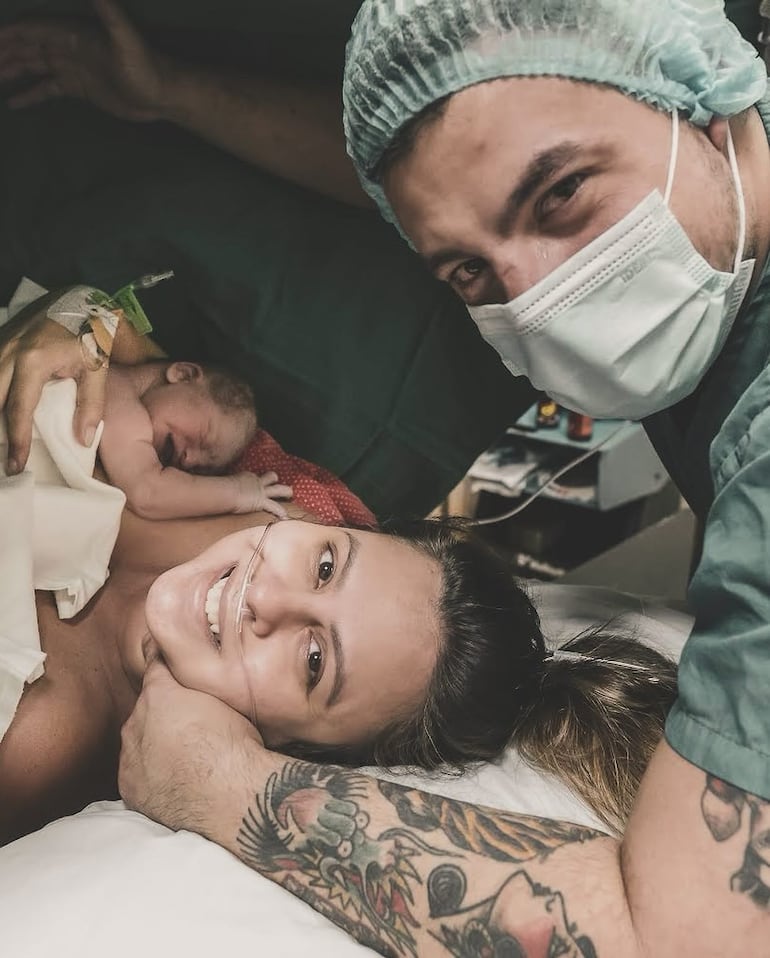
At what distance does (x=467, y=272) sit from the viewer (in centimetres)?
126

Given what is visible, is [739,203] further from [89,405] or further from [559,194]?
[89,405]

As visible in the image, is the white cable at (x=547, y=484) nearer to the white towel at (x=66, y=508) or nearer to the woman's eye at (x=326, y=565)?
the woman's eye at (x=326, y=565)

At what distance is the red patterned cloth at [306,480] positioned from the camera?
1816 mm

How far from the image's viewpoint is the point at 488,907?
999 millimetres

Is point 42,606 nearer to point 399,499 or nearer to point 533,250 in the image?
point 399,499

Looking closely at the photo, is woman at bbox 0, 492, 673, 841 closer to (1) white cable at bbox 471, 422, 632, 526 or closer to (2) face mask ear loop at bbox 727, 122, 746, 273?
(1) white cable at bbox 471, 422, 632, 526

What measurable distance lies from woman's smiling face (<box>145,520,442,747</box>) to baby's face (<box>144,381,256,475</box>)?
40 cm

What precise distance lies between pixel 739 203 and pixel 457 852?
90 centimetres

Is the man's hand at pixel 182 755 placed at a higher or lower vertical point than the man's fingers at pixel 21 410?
lower

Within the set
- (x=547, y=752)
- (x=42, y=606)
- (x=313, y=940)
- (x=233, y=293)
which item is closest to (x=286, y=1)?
(x=233, y=293)

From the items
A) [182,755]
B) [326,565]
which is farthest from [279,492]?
[182,755]

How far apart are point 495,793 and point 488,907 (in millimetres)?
365

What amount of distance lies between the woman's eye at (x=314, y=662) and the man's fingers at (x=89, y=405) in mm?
522

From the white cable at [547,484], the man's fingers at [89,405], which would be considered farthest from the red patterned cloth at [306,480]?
the man's fingers at [89,405]
